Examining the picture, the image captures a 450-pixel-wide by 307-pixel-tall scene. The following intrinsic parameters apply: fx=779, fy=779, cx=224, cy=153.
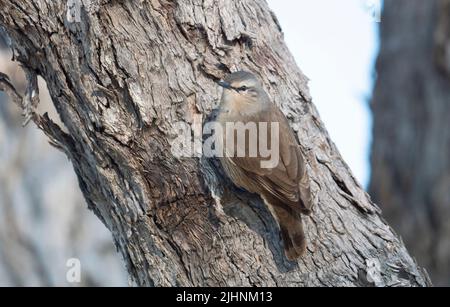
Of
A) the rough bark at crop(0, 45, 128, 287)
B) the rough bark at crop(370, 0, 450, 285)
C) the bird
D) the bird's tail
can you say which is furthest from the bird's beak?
the rough bark at crop(0, 45, 128, 287)

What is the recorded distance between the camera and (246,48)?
423 cm

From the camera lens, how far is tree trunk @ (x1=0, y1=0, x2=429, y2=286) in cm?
392

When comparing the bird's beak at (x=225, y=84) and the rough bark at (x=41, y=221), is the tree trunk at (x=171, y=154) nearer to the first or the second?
the bird's beak at (x=225, y=84)

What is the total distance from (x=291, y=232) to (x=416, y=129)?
130 inches

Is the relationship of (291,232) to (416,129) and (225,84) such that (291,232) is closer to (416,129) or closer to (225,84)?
(225,84)

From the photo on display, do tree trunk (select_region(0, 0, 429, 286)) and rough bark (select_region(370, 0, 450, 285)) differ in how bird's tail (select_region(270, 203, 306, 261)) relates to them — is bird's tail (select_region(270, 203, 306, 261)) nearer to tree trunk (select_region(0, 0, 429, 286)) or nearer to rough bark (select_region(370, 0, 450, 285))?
tree trunk (select_region(0, 0, 429, 286))

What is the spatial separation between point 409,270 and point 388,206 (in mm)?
2873

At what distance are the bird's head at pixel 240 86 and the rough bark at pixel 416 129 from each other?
2.93m

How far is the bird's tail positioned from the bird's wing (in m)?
0.06

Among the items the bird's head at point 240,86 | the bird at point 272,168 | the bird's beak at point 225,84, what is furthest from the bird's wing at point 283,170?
the bird's beak at point 225,84

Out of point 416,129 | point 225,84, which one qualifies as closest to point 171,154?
point 225,84

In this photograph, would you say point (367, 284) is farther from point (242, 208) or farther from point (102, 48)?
point (102, 48)

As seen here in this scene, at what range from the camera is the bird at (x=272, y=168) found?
403 centimetres

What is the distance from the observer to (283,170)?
4242mm
